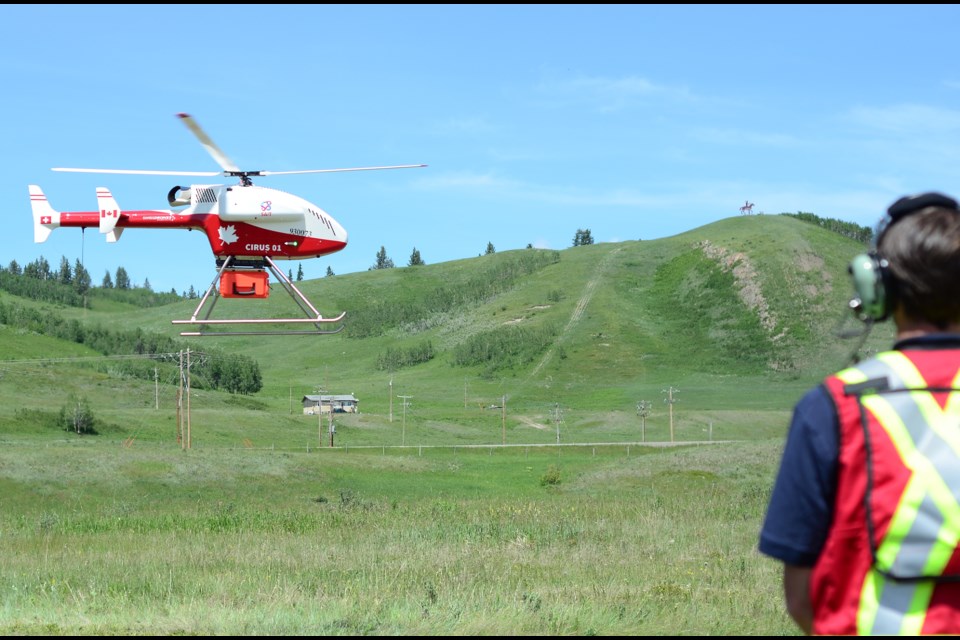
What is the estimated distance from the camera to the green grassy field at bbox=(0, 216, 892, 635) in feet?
33.7

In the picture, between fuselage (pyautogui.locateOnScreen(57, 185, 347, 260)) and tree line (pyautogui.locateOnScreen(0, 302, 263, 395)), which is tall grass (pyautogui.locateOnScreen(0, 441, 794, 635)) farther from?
tree line (pyautogui.locateOnScreen(0, 302, 263, 395))

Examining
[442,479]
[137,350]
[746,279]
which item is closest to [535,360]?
[746,279]

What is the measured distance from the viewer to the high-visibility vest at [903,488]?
307 cm

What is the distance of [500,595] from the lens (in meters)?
10.8

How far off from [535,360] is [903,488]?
151192 millimetres

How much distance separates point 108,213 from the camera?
20.6 metres

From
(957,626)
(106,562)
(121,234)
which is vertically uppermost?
(121,234)

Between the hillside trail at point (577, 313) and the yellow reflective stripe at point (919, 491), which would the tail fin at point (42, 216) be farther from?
the hillside trail at point (577, 313)

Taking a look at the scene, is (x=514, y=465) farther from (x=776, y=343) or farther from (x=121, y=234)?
(x=776, y=343)

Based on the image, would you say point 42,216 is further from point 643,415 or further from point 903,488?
point 643,415

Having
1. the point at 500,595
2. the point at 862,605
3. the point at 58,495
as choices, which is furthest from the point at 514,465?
the point at 862,605

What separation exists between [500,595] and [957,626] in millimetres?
7998

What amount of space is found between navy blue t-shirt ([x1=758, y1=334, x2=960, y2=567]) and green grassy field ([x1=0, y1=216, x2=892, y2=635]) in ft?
1.73

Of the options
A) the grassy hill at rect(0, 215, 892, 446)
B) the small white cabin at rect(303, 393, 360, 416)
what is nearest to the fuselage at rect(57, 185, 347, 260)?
the grassy hill at rect(0, 215, 892, 446)
